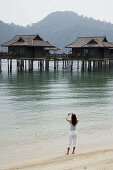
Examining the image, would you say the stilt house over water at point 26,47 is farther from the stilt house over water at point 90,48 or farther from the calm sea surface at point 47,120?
the calm sea surface at point 47,120

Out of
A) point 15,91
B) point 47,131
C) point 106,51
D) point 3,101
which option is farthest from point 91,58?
point 47,131

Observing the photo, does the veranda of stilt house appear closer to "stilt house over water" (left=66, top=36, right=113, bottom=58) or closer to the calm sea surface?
"stilt house over water" (left=66, top=36, right=113, bottom=58)

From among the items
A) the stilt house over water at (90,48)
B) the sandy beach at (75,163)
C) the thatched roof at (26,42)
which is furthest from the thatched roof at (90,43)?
the sandy beach at (75,163)

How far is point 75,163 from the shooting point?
11.2 m

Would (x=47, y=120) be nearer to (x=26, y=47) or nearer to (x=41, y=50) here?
(x=26, y=47)

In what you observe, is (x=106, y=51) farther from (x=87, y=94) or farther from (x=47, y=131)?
(x=47, y=131)

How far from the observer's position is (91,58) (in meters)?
56.3

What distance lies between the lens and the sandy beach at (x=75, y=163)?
1077 cm

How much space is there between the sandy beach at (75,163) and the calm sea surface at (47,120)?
1.45 meters

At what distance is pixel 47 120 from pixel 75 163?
29.4 ft

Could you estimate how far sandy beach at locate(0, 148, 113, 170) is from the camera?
10.8 meters

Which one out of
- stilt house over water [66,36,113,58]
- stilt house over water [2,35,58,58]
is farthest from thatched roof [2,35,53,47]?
stilt house over water [66,36,113,58]

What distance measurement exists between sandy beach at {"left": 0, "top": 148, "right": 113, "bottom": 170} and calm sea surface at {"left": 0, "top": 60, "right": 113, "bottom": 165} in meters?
1.45

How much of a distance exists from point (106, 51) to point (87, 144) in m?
46.3
